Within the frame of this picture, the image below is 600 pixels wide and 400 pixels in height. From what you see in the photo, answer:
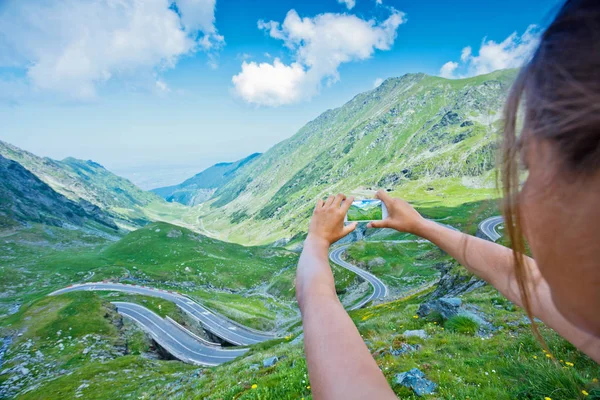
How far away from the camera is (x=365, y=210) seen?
16.0 feet

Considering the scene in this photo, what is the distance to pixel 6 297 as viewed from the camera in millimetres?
95438

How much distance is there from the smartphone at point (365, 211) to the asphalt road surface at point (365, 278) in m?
66.6

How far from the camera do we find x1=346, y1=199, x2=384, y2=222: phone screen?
469 centimetres

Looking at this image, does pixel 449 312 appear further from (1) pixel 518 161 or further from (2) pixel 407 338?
(1) pixel 518 161

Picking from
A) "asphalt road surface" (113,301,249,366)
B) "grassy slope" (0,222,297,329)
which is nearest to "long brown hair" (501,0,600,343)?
"asphalt road surface" (113,301,249,366)

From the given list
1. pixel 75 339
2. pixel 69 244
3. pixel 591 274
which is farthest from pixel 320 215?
pixel 69 244

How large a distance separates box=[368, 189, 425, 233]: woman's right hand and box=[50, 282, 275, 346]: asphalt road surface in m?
69.1

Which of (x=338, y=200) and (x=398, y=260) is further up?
(x=338, y=200)

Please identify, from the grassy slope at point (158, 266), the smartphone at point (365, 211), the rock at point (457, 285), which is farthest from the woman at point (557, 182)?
the grassy slope at point (158, 266)

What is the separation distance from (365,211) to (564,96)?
374 centimetres

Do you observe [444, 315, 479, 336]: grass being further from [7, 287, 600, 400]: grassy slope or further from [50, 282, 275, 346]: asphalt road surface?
[50, 282, 275, 346]: asphalt road surface

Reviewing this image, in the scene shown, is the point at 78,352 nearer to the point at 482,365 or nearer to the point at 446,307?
the point at 446,307

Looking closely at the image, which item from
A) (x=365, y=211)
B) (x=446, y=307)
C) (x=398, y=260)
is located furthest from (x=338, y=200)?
(x=398, y=260)

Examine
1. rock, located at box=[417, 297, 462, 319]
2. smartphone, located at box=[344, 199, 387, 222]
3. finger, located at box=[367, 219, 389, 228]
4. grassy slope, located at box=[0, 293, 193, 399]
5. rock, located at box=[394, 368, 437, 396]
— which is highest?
smartphone, located at box=[344, 199, 387, 222]
